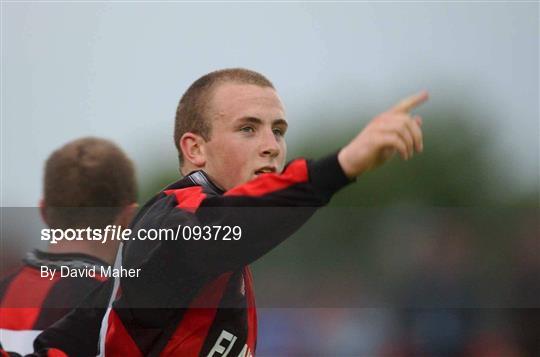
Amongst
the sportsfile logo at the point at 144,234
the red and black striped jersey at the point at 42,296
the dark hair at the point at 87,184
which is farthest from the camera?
the dark hair at the point at 87,184

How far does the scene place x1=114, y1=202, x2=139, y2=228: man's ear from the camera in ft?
7.65

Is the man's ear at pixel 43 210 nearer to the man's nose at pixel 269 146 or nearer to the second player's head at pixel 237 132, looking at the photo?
the second player's head at pixel 237 132

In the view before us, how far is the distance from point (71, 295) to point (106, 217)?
0.23 metres

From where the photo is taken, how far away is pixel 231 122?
81.6 inches

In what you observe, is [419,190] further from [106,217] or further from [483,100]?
[106,217]

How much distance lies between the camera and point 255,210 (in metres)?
1.61

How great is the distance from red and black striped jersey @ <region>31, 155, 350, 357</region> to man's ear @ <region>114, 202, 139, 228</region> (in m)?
0.22

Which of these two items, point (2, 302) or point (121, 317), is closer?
point (121, 317)

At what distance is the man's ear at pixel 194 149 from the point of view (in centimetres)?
212

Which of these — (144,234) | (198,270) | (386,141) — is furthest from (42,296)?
(386,141)

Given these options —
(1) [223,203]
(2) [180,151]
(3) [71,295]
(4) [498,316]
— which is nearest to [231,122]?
(2) [180,151]

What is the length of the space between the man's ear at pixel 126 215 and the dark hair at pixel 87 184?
12 mm

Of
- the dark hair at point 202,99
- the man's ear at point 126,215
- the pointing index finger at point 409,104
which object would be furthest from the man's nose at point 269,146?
the pointing index finger at point 409,104

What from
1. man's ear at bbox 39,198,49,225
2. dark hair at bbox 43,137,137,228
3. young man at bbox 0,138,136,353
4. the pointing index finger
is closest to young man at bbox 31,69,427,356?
the pointing index finger
